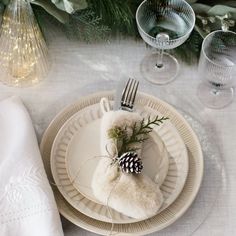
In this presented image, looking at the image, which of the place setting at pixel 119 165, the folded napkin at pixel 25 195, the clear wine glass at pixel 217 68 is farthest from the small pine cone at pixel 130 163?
the clear wine glass at pixel 217 68

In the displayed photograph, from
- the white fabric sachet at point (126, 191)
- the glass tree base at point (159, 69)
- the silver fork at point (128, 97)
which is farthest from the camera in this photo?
the glass tree base at point (159, 69)

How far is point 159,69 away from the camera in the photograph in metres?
1.12

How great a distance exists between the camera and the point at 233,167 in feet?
3.30

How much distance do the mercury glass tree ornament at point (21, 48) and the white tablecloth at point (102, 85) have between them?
0.8 inches

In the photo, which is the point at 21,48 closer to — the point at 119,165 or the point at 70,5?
the point at 70,5

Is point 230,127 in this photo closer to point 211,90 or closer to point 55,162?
point 211,90

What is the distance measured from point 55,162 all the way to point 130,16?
0.97ft

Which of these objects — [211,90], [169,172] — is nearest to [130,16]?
[211,90]

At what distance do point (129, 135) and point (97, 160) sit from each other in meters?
0.07

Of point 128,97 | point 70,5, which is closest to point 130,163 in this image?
point 128,97

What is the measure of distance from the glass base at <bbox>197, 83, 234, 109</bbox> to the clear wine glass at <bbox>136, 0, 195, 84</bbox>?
6 centimetres

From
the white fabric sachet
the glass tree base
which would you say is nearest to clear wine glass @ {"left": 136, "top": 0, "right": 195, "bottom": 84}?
the glass tree base

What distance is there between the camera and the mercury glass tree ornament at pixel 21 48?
3.38 feet

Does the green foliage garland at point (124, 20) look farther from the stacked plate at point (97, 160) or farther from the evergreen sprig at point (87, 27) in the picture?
the stacked plate at point (97, 160)
